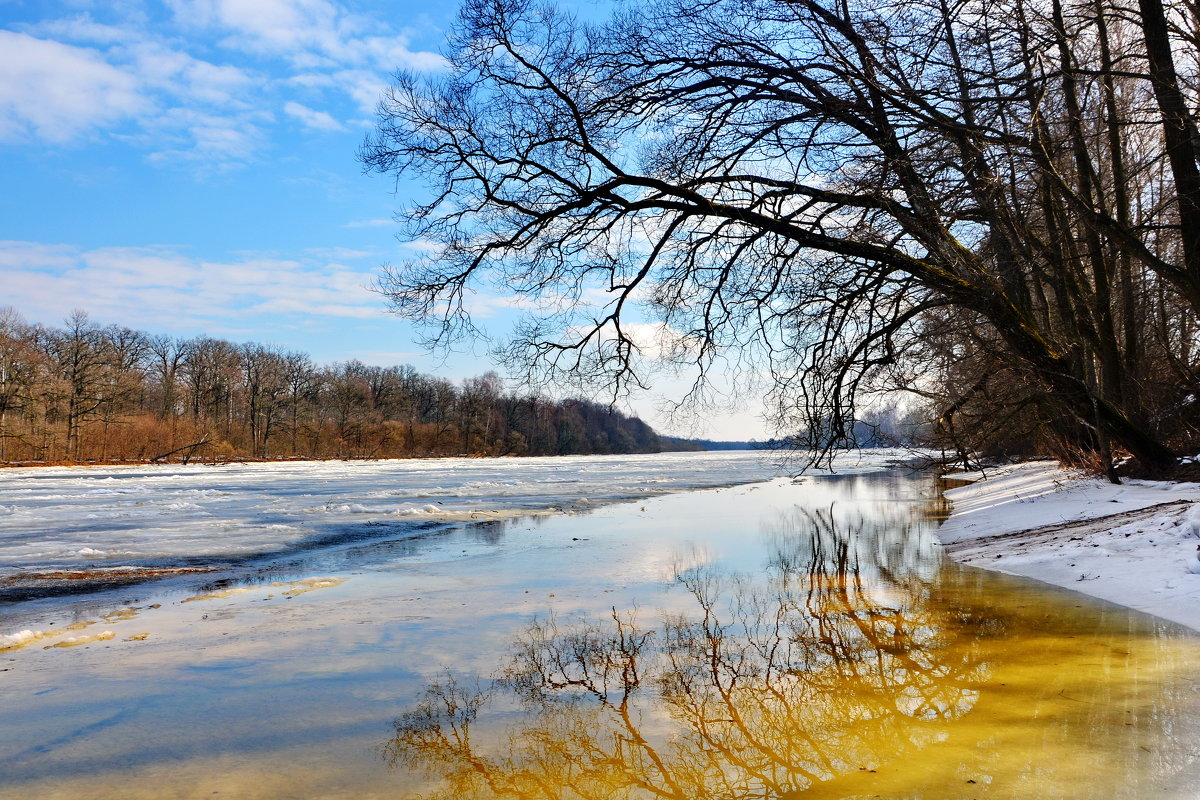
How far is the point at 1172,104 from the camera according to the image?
9328mm

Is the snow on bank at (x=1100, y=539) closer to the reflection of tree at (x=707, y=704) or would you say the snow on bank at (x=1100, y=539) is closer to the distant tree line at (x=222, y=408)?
the reflection of tree at (x=707, y=704)

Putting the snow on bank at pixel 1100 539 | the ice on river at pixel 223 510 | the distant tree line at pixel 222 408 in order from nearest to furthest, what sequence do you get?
the snow on bank at pixel 1100 539
the ice on river at pixel 223 510
the distant tree line at pixel 222 408

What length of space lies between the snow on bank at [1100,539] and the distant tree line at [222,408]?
60.0 feet

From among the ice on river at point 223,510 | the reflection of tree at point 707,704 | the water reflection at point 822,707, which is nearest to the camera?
the water reflection at point 822,707

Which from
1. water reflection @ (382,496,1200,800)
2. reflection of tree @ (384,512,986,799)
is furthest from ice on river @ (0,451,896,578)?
reflection of tree @ (384,512,986,799)

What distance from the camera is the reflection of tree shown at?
3.65 m

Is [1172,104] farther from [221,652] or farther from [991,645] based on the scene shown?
[221,652]

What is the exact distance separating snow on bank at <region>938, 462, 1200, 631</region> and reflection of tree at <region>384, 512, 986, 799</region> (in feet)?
5.99

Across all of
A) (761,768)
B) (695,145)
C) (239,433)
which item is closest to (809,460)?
(695,145)

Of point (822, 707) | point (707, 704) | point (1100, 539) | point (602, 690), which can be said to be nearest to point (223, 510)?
point (602, 690)

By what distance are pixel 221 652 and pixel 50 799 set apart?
8.72 feet

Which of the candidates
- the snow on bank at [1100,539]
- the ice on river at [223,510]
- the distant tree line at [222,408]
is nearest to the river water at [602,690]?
the snow on bank at [1100,539]

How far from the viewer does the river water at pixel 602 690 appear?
361 cm

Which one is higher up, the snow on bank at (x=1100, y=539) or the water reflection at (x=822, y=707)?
the snow on bank at (x=1100, y=539)
